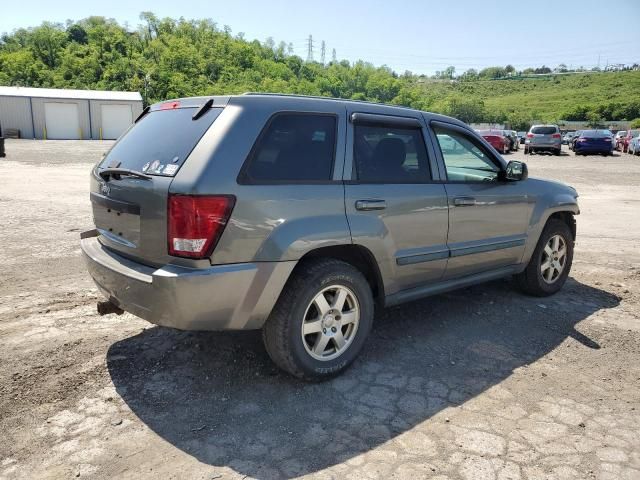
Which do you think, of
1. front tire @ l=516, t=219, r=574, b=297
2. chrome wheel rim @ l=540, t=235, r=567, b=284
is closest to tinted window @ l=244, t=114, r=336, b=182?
front tire @ l=516, t=219, r=574, b=297

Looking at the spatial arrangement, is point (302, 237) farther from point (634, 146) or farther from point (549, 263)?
point (634, 146)

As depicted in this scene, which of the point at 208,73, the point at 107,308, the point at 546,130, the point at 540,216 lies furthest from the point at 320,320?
the point at 208,73

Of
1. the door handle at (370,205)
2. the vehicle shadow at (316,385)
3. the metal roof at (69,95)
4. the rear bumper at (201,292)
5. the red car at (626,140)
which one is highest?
the metal roof at (69,95)

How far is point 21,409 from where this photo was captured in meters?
3.07

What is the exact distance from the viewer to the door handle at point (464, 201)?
4173 millimetres

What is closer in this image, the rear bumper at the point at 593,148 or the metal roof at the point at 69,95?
the rear bumper at the point at 593,148

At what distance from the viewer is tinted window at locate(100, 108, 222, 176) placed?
314 centimetres

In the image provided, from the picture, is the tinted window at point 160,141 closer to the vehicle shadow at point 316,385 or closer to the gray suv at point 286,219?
the gray suv at point 286,219

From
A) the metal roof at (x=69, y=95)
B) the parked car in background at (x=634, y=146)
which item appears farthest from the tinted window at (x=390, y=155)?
the metal roof at (x=69, y=95)

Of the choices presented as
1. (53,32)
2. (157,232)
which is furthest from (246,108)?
(53,32)

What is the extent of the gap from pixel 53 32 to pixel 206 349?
95.3 m

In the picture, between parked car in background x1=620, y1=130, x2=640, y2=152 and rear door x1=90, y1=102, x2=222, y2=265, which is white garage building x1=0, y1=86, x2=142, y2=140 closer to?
parked car in background x1=620, y1=130, x2=640, y2=152

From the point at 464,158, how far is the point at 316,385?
2.38 metres

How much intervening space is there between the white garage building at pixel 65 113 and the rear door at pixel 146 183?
4123cm
